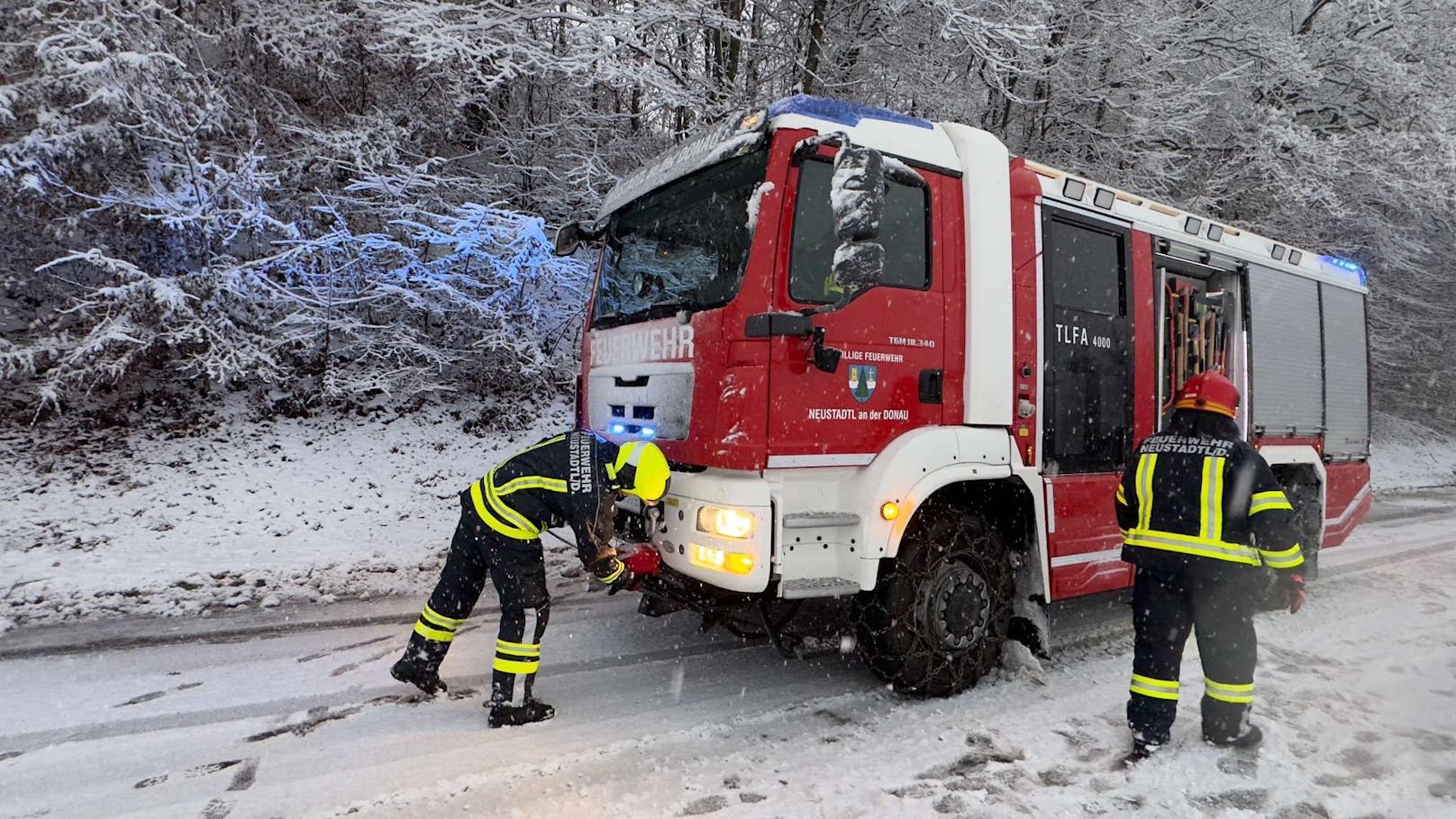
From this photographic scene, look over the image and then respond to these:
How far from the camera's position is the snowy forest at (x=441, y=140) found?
7.70 meters

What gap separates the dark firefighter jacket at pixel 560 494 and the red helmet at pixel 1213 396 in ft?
8.71

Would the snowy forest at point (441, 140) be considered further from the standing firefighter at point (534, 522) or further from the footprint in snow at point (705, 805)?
the footprint in snow at point (705, 805)

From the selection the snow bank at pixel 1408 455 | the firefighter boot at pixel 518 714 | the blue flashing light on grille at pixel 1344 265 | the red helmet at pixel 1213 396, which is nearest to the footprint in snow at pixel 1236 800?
the red helmet at pixel 1213 396

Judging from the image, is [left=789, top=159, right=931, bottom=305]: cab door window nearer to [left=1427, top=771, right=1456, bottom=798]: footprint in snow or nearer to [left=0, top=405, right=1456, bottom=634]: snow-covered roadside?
[left=1427, top=771, right=1456, bottom=798]: footprint in snow

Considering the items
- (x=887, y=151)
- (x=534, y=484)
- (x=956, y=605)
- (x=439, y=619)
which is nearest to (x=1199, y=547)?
(x=956, y=605)

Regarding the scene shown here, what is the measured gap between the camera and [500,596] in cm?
370

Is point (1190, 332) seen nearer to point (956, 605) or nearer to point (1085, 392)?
point (1085, 392)

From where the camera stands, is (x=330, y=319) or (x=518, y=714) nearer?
(x=518, y=714)

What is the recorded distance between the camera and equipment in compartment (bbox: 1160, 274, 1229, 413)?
5.22 metres

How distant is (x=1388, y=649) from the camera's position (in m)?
4.89

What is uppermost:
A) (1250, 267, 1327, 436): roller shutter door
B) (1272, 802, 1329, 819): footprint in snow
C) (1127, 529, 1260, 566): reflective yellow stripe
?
(1250, 267, 1327, 436): roller shutter door

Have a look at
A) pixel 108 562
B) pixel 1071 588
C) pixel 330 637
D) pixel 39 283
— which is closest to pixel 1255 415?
pixel 1071 588

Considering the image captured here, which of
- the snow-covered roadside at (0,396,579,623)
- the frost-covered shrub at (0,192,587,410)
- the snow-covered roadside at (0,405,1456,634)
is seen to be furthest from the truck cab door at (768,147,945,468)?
the frost-covered shrub at (0,192,587,410)

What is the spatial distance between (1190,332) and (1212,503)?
95.9 inches
